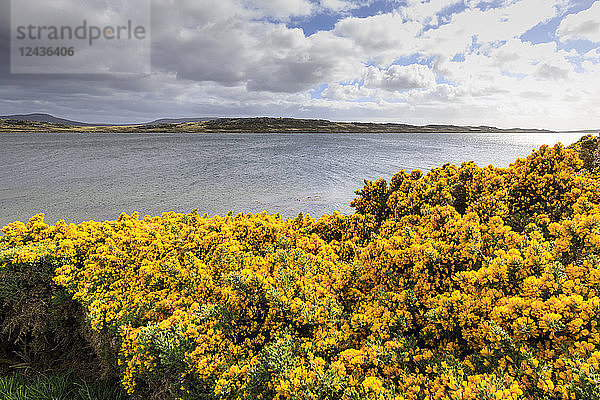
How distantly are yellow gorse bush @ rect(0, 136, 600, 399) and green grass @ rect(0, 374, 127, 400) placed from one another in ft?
4.59

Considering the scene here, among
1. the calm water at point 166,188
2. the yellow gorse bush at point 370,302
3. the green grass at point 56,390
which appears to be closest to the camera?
the yellow gorse bush at point 370,302

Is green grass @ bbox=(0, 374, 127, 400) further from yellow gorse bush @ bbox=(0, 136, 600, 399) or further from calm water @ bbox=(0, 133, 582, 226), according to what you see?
calm water @ bbox=(0, 133, 582, 226)

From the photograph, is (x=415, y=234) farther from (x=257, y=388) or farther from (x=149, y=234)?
(x=149, y=234)

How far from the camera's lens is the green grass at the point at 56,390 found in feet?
16.5

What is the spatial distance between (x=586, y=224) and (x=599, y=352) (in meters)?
2.37

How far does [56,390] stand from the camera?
521 centimetres

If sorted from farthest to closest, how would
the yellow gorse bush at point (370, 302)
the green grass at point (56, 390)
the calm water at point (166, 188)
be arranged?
1. the calm water at point (166, 188)
2. the green grass at point (56, 390)
3. the yellow gorse bush at point (370, 302)

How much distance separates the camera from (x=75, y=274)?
18.8 ft

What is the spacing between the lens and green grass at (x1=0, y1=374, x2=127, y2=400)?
5043 millimetres

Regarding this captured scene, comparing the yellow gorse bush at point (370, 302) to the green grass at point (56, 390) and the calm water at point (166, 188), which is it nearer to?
the green grass at point (56, 390)

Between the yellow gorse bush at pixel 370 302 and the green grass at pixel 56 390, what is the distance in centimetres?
140

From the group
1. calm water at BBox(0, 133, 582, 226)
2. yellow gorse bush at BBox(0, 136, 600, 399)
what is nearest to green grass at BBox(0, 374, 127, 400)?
yellow gorse bush at BBox(0, 136, 600, 399)

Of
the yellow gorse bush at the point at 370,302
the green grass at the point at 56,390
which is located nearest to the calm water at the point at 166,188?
the yellow gorse bush at the point at 370,302

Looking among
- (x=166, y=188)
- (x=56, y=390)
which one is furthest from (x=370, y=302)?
(x=166, y=188)
